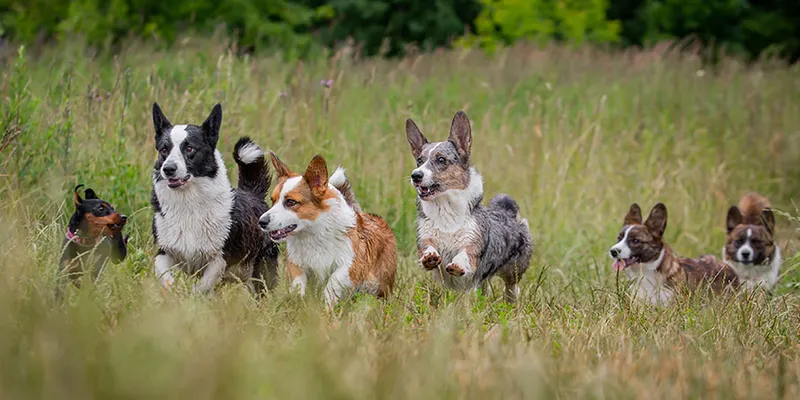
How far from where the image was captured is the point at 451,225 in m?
5.98

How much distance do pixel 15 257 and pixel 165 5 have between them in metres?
13.3

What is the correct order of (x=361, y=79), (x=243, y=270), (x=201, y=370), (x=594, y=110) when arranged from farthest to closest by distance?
(x=361, y=79)
(x=594, y=110)
(x=243, y=270)
(x=201, y=370)

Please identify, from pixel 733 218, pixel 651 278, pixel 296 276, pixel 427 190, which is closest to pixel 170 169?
pixel 296 276

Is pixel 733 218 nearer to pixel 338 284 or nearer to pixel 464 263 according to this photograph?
pixel 464 263

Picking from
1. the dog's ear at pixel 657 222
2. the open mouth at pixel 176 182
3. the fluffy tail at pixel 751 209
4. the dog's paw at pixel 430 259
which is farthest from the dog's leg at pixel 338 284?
the fluffy tail at pixel 751 209

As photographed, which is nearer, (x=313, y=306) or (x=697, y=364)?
(x=697, y=364)

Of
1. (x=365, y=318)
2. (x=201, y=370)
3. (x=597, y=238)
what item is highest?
(x=201, y=370)

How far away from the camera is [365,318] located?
16.9ft

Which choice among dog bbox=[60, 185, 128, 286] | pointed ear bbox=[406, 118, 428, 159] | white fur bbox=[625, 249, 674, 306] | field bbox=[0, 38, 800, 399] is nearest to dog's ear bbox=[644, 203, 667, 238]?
white fur bbox=[625, 249, 674, 306]

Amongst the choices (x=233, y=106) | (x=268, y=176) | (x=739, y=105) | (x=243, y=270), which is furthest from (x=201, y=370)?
(x=739, y=105)

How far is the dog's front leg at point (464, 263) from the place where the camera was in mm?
5758

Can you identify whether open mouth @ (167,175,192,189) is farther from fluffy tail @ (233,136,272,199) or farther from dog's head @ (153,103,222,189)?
fluffy tail @ (233,136,272,199)

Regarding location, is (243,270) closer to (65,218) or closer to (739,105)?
(65,218)

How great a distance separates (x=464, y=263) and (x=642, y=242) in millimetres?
Result: 2062
